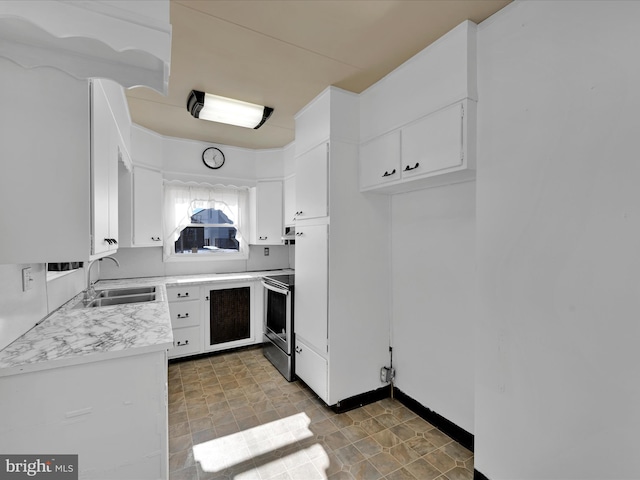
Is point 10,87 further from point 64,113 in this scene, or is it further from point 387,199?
point 387,199

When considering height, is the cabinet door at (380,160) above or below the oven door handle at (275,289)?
above

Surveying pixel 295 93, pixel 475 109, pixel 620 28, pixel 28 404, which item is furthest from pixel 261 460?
pixel 620 28

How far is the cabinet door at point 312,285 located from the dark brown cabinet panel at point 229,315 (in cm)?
106

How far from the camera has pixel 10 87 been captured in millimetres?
1161

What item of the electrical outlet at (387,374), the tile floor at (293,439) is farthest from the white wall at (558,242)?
the electrical outlet at (387,374)

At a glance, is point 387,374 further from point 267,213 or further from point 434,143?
point 267,213

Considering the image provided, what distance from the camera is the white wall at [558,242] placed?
3.91 feet

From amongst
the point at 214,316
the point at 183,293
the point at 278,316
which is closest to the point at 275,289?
the point at 278,316

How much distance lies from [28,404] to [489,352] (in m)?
2.16

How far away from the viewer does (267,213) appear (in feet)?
13.2

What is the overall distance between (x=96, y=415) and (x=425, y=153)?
2.18 m

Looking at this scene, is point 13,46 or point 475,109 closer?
point 13,46

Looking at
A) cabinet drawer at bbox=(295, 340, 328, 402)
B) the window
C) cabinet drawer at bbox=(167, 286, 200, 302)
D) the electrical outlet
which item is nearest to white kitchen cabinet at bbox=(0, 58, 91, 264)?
cabinet drawer at bbox=(295, 340, 328, 402)

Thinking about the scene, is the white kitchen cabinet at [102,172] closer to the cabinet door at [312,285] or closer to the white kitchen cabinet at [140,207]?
the white kitchen cabinet at [140,207]
